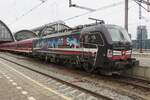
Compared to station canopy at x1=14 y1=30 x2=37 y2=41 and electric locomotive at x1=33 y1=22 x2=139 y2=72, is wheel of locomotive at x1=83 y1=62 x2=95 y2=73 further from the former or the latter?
station canopy at x1=14 y1=30 x2=37 y2=41

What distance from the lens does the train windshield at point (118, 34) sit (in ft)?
56.3

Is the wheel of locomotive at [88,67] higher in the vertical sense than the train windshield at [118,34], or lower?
lower

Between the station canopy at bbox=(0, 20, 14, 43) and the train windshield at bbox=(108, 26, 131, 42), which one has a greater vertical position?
the station canopy at bbox=(0, 20, 14, 43)

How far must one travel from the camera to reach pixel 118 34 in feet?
57.8

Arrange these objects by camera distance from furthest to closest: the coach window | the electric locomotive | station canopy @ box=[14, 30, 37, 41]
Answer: station canopy @ box=[14, 30, 37, 41] → the coach window → the electric locomotive

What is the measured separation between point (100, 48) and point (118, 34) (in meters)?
1.57

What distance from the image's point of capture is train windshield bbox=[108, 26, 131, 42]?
17172mm

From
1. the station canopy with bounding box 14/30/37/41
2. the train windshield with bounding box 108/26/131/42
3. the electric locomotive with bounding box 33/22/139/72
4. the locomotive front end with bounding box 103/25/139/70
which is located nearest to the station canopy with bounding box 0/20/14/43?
the station canopy with bounding box 14/30/37/41

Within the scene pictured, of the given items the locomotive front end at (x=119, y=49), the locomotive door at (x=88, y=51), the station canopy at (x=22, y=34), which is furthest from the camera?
the station canopy at (x=22, y=34)

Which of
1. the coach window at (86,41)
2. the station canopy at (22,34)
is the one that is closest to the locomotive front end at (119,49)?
the coach window at (86,41)

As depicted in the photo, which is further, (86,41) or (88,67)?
(88,67)

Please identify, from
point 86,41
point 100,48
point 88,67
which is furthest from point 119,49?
point 88,67

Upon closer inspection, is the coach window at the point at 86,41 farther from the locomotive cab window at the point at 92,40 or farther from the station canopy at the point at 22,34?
the station canopy at the point at 22,34

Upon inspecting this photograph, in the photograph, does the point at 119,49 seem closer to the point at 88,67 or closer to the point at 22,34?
the point at 88,67
